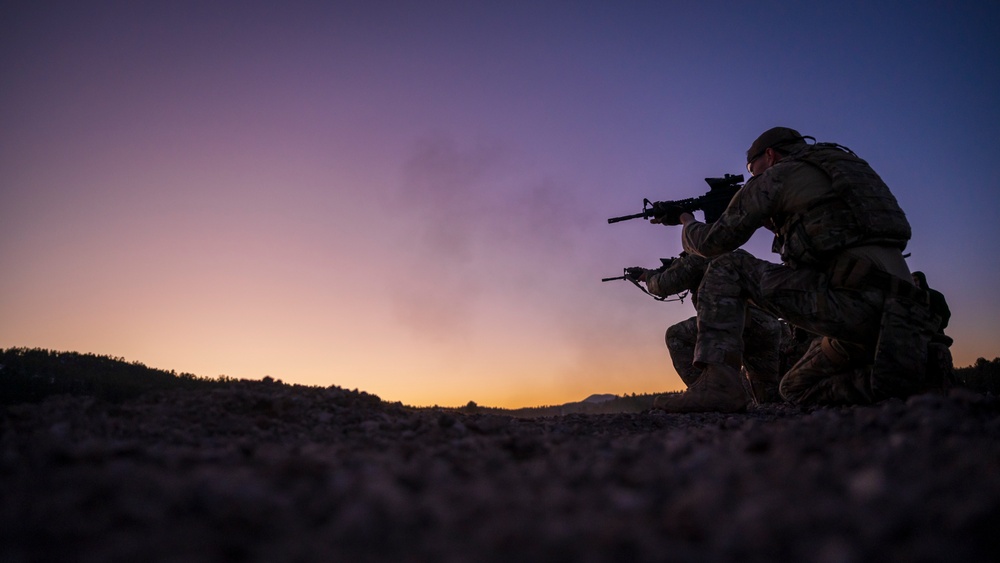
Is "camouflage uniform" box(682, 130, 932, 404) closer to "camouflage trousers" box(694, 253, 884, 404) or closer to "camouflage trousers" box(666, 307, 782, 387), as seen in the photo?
"camouflage trousers" box(694, 253, 884, 404)

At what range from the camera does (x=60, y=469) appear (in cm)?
229

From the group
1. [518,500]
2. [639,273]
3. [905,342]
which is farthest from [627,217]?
[518,500]

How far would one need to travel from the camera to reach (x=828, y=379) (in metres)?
7.28

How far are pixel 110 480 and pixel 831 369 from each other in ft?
26.1

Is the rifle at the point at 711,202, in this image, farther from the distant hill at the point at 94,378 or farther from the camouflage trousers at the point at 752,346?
the distant hill at the point at 94,378

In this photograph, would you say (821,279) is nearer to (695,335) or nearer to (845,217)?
(845,217)

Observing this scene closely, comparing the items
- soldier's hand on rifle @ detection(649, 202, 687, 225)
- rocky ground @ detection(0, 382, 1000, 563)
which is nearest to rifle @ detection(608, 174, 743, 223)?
soldier's hand on rifle @ detection(649, 202, 687, 225)

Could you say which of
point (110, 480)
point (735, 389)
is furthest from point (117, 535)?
point (735, 389)

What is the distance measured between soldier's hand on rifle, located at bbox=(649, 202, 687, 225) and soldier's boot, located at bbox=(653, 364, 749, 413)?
410 cm

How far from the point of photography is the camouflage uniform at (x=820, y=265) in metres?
5.98

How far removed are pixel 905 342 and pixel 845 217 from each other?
1478 mm

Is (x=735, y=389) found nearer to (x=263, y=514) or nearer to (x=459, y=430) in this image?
(x=459, y=430)

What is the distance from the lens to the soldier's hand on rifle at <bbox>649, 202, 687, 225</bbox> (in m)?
9.96

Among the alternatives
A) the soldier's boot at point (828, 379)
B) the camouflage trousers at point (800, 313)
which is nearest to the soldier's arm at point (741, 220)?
the camouflage trousers at point (800, 313)
